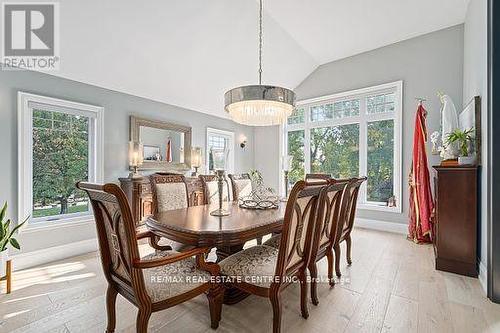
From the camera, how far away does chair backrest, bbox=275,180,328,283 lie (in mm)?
1493

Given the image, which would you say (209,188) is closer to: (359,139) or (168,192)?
(168,192)

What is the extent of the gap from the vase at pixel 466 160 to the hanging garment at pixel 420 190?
3.50 feet

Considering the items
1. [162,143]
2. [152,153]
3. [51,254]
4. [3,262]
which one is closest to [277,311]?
[3,262]

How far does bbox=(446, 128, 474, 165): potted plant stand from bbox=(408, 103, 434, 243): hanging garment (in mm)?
963

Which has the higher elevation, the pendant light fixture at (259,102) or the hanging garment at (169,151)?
the pendant light fixture at (259,102)

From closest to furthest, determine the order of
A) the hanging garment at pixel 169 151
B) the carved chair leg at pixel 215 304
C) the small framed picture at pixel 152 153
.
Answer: the carved chair leg at pixel 215 304 → the small framed picture at pixel 152 153 → the hanging garment at pixel 169 151

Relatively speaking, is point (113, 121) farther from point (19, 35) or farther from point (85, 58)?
point (19, 35)

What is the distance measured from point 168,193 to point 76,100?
1.95 metres

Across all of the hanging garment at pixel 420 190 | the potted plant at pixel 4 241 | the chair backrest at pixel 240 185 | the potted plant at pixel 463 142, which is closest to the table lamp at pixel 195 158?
the chair backrest at pixel 240 185

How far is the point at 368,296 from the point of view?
224cm

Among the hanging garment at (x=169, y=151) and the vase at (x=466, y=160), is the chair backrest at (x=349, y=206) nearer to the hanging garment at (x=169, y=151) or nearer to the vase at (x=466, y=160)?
the vase at (x=466, y=160)

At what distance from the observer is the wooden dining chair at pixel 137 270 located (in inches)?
52.0

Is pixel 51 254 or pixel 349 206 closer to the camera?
pixel 349 206

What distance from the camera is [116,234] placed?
1404 millimetres
